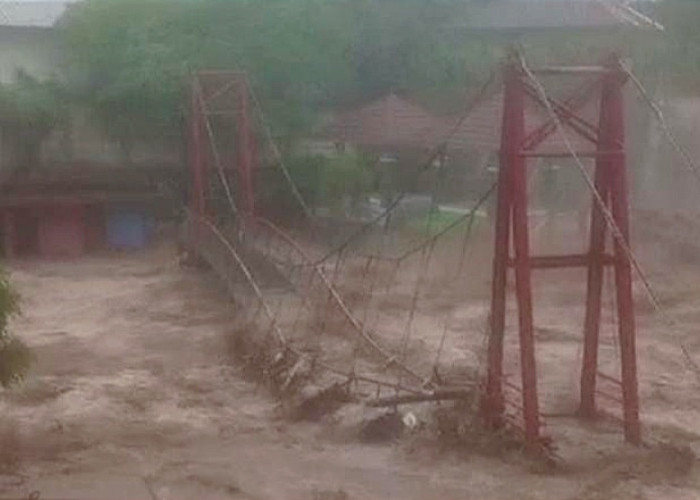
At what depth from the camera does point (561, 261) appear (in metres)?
12.9

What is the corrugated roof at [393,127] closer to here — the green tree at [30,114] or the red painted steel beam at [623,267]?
the green tree at [30,114]

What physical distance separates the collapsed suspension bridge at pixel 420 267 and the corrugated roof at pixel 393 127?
222 centimetres

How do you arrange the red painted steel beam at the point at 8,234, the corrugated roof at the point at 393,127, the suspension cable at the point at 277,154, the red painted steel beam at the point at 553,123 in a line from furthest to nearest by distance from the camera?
the corrugated roof at the point at 393,127 → the suspension cable at the point at 277,154 → the red painted steel beam at the point at 8,234 → the red painted steel beam at the point at 553,123

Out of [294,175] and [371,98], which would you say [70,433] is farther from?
[371,98]

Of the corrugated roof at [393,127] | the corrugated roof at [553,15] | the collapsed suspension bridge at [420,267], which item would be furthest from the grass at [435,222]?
the corrugated roof at [553,15]

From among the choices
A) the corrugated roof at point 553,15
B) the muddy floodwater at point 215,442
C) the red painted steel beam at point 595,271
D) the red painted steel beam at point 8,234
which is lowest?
the muddy floodwater at point 215,442

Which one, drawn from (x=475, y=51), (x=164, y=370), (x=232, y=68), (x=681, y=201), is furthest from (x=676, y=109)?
(x=164, y=370)

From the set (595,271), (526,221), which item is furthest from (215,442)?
(595,271)

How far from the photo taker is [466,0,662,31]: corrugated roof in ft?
111

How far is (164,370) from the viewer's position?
55.5 feet

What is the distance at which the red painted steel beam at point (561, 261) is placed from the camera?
1258 centimetres

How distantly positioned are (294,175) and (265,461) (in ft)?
50.9

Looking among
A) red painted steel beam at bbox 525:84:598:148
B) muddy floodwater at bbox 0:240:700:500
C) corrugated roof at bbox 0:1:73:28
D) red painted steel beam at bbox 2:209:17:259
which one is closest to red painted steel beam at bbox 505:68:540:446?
red painted steel beam at bbox 525:84:598:148

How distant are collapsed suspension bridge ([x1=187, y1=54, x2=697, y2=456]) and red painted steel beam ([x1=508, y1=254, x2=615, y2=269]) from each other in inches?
0.7
